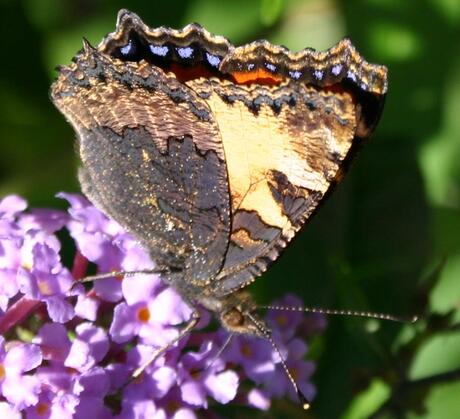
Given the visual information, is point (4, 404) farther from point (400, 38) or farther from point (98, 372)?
point (400, 38)

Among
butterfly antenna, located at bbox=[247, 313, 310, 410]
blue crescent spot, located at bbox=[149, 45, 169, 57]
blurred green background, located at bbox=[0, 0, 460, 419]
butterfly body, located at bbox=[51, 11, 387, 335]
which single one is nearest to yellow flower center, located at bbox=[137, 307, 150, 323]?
butterfly body, located at bbox=[51, 11, 387, 335]

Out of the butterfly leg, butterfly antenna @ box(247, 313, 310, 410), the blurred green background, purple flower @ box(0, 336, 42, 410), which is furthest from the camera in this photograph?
the blurred green background

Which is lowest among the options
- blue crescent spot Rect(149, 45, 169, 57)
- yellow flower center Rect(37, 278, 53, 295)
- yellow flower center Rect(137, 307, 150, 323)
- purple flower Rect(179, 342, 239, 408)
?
purple flower Rect(179, 342, 239, 408)

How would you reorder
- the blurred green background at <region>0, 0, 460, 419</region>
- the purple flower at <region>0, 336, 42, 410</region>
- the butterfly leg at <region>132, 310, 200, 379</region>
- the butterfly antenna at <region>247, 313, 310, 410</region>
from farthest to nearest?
the blurred green background at <region>0, 0, 460, 419</region>
the butterfly antenna at <region>247, 313, 310, 410</region>
the butterfly leg at <region>132, 310, 200, 379</region>
the purple flower at <region>0, 336, 42, 410</region>

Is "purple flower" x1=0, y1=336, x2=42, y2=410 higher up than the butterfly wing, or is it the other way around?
the butterfly wing

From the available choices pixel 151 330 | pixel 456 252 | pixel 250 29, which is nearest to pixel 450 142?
pixel 456 252

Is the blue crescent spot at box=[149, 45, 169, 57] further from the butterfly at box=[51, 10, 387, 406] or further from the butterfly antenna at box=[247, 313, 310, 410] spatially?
the butterfly antenna at box=[247, 313, 310, 410]

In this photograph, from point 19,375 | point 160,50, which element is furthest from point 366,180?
point 19,375

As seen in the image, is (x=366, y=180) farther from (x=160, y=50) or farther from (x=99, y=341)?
(x=99, y=341)
